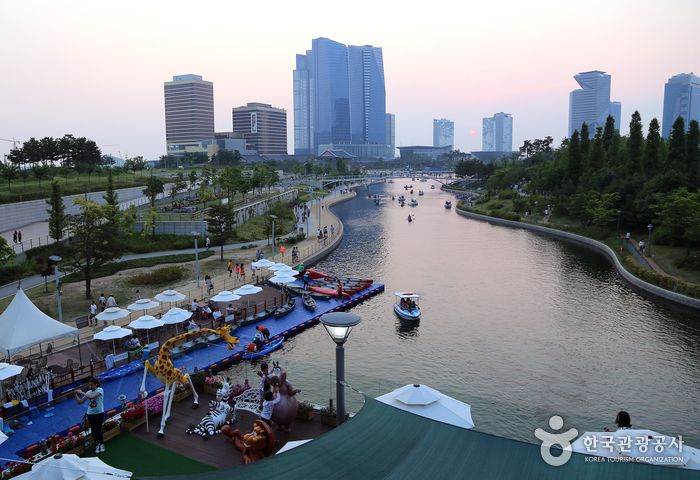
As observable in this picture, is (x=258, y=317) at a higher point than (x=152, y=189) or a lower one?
lower

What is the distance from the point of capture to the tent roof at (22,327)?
53.5 ft

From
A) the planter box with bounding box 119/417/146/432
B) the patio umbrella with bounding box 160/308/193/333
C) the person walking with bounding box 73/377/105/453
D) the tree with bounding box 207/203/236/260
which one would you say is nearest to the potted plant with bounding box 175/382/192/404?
the planter box with bounding box 119/417/146/432

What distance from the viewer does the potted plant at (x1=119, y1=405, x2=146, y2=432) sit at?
1377 cm

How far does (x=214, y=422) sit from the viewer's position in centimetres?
1346

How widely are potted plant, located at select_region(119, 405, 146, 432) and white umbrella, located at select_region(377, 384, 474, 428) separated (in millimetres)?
7093

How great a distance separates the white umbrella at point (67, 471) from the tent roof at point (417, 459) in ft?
4.65

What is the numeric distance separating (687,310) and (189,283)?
3307 centimetres

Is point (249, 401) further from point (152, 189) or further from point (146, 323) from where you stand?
point (152, 189)

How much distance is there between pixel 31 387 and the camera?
16328 mm

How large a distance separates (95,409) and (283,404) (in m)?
4.74

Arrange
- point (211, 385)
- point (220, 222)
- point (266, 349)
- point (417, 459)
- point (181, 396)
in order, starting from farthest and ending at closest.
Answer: point (220, 222)
point (266, 349)
point (211, 385)
point (181, 396)
point (417, 459)

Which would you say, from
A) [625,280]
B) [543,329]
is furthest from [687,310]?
[543,329]

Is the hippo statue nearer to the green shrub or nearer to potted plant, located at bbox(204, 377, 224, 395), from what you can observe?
potted plant, located at bbox(204, 377, 224, 395)

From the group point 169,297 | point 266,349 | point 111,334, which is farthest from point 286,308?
point 111,334
